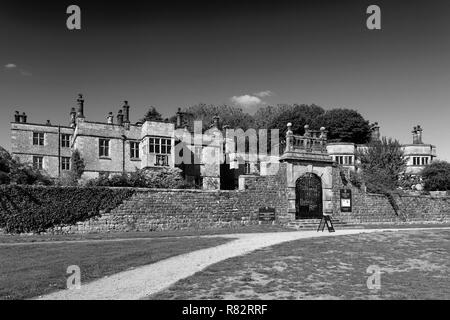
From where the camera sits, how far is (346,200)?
90.0ft

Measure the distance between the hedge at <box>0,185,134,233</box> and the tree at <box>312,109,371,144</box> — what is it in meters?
48.9

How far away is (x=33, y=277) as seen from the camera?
9148 millimetres

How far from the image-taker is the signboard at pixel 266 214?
24.8 m

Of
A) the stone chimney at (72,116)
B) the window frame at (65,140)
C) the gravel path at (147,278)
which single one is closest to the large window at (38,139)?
the window frame at (65,140)

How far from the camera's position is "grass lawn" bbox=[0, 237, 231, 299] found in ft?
27.8

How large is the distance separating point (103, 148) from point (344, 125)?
44.3m

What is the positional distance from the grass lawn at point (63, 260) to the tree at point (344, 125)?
52652mm

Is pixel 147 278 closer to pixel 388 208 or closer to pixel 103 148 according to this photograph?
pixel 388 208

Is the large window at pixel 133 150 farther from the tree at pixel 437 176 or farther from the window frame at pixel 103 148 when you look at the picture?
the tree at pixel 437 176

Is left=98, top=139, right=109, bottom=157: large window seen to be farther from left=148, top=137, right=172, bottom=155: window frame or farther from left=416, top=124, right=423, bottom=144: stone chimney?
left=416, top=124, right=423, bottom=144: stone chimney

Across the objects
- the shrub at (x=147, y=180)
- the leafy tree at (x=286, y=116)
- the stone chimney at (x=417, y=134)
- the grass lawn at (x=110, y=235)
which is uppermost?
the leafy tree at (x=286, y=116)

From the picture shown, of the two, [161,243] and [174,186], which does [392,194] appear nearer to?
[174,186]
